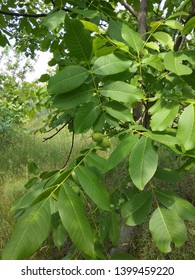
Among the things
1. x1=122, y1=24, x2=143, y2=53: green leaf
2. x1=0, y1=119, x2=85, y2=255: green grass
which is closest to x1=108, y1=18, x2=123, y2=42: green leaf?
x1=122, y1=24, x2=143, y2=53: green leaf

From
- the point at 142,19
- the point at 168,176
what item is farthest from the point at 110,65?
the point at 142,19

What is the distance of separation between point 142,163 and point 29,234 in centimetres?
31

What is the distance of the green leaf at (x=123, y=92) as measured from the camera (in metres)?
0.91

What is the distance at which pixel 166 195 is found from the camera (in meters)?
0.98

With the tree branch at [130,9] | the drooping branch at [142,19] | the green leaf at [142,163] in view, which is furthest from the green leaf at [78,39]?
the tree branch at [130,9]

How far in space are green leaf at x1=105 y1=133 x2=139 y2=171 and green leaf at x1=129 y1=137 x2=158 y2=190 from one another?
2 cm

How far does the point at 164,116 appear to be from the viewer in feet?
2.90

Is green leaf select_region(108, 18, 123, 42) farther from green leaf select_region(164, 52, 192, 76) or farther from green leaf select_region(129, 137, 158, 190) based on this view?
green leaf select_region(129, 137, 158, 190)

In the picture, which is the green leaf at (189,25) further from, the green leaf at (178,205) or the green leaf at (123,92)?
the green leaf at (178,205)

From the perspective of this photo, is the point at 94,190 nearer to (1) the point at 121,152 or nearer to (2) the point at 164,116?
(1) the point at 121,152

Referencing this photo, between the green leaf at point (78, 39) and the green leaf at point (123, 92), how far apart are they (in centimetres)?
12

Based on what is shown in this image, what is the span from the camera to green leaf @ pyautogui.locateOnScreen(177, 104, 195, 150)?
2.55ft

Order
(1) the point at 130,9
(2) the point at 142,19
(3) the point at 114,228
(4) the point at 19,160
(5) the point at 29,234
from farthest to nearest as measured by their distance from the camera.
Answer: (4) the point at 19,160 → (1) the point at 130,9 → (2) the point at 142,19 → (3) the point at 114,228 → (5) the point at 29,234
